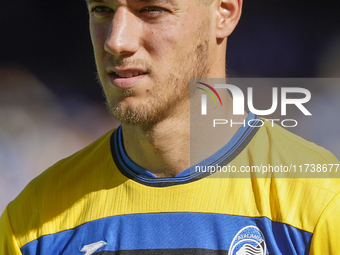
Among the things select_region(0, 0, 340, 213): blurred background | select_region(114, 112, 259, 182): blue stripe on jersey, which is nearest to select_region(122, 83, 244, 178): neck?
select_region(114, 112, 259, 182): blue stripe on jersey

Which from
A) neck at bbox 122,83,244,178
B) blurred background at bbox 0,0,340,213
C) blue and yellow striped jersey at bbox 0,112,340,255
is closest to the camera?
blue and yellow striped jersey at bbox 0,112,340,255

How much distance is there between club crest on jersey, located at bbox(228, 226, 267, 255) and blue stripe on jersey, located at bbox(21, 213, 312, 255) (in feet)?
0.04

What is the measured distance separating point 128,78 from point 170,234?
0.57 m

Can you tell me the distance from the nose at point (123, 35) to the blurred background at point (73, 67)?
2.53 m

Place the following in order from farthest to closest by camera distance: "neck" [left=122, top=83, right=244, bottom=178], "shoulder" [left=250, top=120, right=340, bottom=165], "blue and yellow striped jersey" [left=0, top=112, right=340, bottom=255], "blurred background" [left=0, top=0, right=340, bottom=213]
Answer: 1. "blurred background" [left=0, top=0, right=340, bottom=213]
2. "neck" [left=122, top=83, right=244, bottom=178]
3. "shoulder" [left=250, top=120, right=340, bottom=165]
4. "blue and yellow striped jersey" [left=0, top=112, right=340, bottom=255]

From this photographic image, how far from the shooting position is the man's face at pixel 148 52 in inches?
47.1

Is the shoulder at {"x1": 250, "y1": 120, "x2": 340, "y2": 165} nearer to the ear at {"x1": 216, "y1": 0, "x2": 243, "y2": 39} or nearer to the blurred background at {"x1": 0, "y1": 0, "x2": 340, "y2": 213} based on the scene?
the ear at {"x1": 216, "y1": 0, "x2": 243, "y2": 39}

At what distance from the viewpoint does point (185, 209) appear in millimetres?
1266

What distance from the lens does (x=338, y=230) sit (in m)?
1.05

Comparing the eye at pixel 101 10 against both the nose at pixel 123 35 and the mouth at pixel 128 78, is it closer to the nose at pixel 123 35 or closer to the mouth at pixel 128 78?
the nose at pixel 123 35

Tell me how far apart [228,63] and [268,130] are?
2.47 metres

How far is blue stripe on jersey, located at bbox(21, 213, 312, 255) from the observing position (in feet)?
3.77

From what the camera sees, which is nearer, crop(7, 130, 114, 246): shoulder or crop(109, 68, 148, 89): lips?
crop(109, 68, 148, 89): lips

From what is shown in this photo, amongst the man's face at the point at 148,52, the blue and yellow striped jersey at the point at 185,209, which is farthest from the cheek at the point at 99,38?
the blue and yellow striped jersey at the point at 185,209
